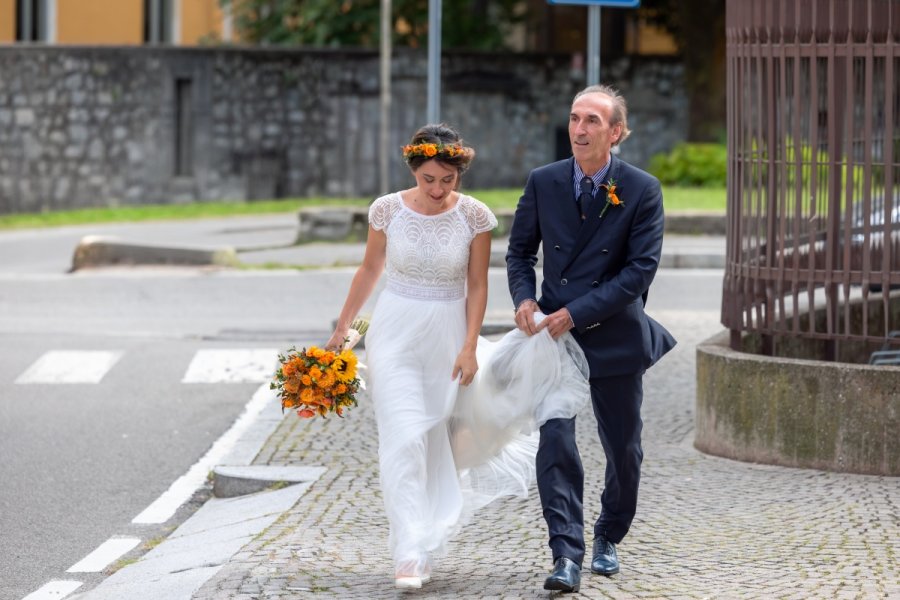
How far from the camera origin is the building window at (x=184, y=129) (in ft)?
98.8

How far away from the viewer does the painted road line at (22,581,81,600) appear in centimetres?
679

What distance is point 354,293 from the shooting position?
6.48 metres

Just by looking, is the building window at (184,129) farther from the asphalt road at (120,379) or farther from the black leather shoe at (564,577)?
the black leather shoe at (564,577)

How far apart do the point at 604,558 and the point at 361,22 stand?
86.1 feet

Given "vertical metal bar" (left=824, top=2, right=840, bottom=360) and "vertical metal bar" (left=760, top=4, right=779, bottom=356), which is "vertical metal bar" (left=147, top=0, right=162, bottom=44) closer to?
"vertical metal bar" (left=760, top=4, right=779, bottom=356)

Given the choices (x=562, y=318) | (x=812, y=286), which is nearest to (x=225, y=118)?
(x=812, y=286)

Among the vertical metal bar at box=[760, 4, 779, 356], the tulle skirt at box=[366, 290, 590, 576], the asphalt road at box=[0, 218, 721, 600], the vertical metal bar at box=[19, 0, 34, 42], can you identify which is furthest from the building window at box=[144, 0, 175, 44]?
the tulle skirt at box=[366, 290, 590, 576]

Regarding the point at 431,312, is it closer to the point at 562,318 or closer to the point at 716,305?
the point at 562,318

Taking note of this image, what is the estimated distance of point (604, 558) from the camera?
6.18m

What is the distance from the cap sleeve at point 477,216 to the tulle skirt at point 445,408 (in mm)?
272

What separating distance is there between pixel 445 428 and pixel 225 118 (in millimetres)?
24396

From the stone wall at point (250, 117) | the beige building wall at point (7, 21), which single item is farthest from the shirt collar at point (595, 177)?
the beige building wall at point (7, 21)

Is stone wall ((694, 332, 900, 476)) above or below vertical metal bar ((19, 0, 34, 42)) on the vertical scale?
below

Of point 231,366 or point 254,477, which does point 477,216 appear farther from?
point 231,366
